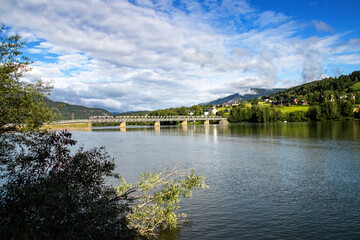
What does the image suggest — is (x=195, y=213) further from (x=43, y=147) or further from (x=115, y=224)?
(x=43, y=147)

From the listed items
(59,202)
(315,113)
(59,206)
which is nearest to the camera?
(59,206)

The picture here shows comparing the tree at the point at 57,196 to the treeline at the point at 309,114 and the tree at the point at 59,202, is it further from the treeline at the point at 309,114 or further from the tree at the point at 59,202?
the treeline at the point at 309,114

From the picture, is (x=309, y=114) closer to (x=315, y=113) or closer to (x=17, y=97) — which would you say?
(x=315, y=113)

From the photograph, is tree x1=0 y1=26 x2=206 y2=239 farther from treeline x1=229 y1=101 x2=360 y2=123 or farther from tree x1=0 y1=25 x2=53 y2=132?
treeline x1=229 y1=101 x2=360 y2=123

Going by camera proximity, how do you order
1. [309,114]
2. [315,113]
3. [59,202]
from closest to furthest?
[59,202] < [315,113] < [309,114]

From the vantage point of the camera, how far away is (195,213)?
53.0ft

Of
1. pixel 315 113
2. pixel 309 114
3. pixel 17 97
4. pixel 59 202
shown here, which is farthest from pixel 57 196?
pixel 309 114

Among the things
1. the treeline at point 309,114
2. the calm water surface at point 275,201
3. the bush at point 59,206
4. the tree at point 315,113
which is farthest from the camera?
the tree at point 315,113

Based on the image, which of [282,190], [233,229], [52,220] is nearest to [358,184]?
[282,190]

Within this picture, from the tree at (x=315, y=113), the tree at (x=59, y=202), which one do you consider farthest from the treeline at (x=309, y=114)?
the tree at (x=59, y=202)

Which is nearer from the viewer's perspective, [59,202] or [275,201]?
[59,202]

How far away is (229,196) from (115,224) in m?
11.8

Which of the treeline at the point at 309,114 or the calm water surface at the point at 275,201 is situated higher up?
the treeline at the point at 309,114

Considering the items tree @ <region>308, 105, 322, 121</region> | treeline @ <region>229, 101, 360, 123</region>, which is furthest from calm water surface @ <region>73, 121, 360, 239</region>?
treeline @ <region>229, 101, 360, 123</region>
